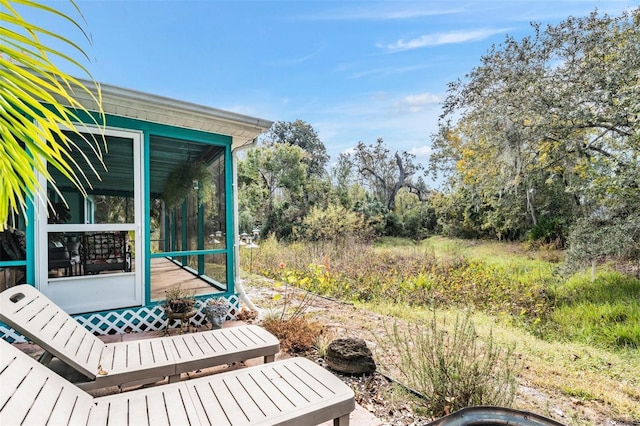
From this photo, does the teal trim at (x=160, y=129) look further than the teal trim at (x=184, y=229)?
No

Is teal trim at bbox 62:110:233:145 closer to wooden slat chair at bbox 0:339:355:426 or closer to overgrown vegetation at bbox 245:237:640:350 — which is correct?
overgrown vegetation at bbox 245:237:640:350

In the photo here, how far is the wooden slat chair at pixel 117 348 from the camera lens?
7.51 ft

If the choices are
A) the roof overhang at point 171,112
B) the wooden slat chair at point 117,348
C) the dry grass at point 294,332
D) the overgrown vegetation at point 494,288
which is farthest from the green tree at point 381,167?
the wooden slat chair at point 117,348

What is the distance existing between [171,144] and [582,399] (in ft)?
16.6

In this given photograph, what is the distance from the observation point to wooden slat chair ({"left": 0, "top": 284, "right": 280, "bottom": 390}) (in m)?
2.29

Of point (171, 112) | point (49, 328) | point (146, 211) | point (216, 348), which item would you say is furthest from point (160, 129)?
point (216, 348)

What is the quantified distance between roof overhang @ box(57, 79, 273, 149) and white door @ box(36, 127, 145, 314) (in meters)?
0.31

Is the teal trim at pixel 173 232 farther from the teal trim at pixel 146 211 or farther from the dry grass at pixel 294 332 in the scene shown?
the dry grass at pixel 294 332

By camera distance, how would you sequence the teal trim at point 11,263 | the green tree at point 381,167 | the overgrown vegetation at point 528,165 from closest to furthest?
the teal trim at point 11,263 → the overgrown vegetation at point 528,165 → the green tree at point 381,167

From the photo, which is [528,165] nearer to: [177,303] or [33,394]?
[177,303]

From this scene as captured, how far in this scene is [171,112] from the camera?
3977 millimetres

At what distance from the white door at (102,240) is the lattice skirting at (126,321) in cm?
9

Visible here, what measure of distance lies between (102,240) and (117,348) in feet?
5.63

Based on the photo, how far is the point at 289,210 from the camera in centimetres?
1678
